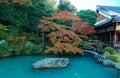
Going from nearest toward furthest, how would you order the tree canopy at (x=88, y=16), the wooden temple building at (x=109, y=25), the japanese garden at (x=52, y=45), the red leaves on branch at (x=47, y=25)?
1. the japanese garden at (x=52, y=45)
2. the red leaves on branch at (x=47, y=25)
3. the wooden temple building at (x=109, y=25)
4. the tree canopy at (x=88, y=16)

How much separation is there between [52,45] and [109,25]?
221 inches

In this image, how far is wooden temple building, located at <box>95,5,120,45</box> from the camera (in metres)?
16.1

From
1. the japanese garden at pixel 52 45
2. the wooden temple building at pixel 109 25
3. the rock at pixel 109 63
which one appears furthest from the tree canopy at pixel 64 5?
the rock at pixel 109 63

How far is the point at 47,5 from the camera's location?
64.8 ft

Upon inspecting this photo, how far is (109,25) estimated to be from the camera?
1797 cm

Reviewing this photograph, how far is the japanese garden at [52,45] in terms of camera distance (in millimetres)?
10625

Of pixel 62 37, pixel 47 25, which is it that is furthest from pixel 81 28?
pixel 47 25

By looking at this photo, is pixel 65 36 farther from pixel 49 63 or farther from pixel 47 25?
pixel 49 63

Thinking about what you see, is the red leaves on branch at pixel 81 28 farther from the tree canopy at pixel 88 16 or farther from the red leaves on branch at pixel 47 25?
the tree canopy at pixel 88 16

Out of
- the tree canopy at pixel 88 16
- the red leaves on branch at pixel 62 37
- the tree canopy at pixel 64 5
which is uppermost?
the tree canopy at pixel 64 5

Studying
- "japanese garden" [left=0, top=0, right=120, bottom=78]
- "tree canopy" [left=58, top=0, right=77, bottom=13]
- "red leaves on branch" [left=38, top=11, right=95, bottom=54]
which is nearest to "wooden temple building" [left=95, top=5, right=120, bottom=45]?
"japanese garden" [left=0, top=0, right=120, bottom=78]

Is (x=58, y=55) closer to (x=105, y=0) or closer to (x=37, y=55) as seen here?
(x=37, y=55)

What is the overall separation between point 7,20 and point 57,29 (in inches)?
194

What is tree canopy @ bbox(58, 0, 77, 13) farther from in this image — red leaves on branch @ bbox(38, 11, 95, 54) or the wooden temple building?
red leaves on branch @ bbox(38, 11, 95, 54)
